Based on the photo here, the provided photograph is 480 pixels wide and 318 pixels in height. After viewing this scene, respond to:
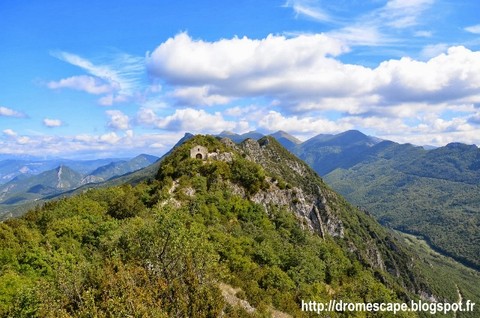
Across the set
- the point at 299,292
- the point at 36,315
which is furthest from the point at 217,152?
the point at 36,315

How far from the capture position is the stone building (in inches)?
3081

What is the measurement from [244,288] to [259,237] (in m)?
17.9

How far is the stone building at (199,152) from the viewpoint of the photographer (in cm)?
7825

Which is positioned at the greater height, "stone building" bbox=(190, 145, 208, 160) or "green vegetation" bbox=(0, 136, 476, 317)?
"stone building" bbox=(190, 145, 208, 160)

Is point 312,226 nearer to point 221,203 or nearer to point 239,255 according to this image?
point 221,203

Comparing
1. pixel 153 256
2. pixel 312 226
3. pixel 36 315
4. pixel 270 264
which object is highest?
pixel 153 256

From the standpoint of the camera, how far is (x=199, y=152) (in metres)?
79.3

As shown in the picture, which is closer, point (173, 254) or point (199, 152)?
point (173, 254)

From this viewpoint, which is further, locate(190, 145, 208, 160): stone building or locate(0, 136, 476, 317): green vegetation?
locate(190, 145, 208, 160): stone building

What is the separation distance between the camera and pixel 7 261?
40469 mm

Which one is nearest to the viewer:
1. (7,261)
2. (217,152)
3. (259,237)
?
(7,261)

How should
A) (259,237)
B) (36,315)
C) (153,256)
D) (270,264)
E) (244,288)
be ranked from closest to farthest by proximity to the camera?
1. (36,315)
2. (153,256)
3. (244,288)
4. (270,264)
5. (259,237)

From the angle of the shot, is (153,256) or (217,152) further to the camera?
(217,152)

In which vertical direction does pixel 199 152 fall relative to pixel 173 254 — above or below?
above
